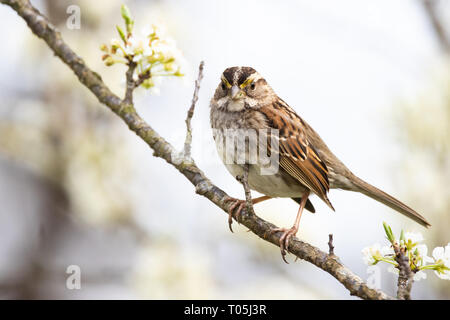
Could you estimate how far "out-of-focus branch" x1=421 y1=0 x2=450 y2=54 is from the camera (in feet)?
14.4

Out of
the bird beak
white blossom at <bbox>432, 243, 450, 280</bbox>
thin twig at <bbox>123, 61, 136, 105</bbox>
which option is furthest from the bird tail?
thin twig at <bbox>123, 61, 136, 105</bbox>

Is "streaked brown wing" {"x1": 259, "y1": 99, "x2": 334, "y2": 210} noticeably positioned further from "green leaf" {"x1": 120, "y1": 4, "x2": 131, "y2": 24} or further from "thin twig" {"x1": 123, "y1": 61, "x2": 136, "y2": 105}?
"green leaf" {"x1": 120, "y1": 4, "x2": 131, "y2": 24}

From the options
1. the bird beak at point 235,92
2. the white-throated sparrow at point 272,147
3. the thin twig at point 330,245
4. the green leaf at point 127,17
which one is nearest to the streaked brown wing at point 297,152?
the white-throated sparrow at point 272,147

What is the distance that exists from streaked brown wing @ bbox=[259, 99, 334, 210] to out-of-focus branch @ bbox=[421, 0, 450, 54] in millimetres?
1384

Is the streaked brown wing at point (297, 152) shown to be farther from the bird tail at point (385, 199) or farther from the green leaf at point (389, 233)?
the green leaf at point (389, 233)

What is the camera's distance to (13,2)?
111 inches

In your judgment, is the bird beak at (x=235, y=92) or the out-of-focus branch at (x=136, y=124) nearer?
the out-of-focus branch at (x=136, y=124)

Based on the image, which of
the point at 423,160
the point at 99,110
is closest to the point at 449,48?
the point at 423,160

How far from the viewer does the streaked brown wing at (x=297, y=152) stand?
354 cm

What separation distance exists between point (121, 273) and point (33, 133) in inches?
57.7

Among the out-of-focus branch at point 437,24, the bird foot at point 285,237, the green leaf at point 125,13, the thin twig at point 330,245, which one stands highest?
the out-of-focus branch at point 437,24

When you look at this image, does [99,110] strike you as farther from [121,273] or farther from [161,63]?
[161,63]

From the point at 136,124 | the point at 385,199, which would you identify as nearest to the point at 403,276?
the point at 136,124

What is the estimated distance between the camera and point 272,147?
3576mm
